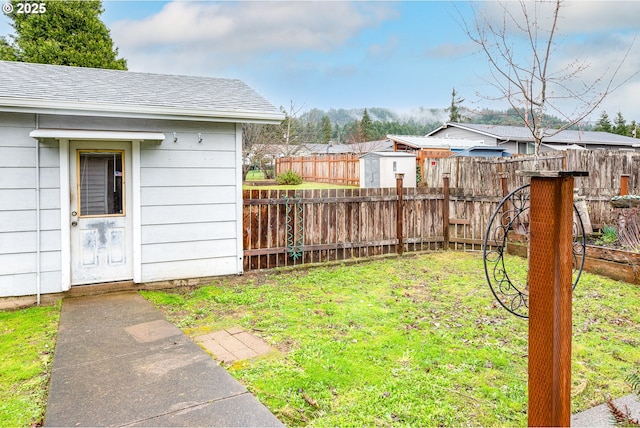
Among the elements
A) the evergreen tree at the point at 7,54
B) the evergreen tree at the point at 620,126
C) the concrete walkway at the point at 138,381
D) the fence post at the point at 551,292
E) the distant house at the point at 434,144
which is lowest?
the concrete walkway at the point at 138,381

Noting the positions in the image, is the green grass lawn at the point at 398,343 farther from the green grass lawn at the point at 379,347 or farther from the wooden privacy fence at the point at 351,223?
the wooden privacy fence at the point at 351,223

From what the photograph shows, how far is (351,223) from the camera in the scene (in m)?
7.44

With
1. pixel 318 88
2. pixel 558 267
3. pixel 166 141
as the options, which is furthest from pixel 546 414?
pixel 318 88

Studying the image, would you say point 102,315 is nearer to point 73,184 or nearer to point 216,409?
point 73,184

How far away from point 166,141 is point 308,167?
19906 millimetres

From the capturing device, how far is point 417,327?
414 cm

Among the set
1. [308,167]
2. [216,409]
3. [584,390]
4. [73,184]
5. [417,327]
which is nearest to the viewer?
[216,409]

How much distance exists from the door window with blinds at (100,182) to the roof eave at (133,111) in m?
0.55

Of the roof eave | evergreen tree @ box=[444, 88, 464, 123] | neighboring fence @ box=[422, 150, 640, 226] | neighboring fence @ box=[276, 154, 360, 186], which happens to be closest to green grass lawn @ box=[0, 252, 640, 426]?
neighboring fence @ box=[422, 150, 640, 226]

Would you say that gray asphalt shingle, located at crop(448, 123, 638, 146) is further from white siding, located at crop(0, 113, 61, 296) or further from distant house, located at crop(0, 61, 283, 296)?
white siding, located at crop(0, 113, 61, 296)

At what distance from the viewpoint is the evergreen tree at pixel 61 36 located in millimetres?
12102

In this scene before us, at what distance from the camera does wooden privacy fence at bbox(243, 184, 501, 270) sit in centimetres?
659

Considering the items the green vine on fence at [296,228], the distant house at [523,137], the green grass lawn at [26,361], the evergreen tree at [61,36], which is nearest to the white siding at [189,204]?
the green vine on fence at [296,228]

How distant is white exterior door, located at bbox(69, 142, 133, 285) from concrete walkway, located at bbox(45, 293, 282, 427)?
1099 mm
